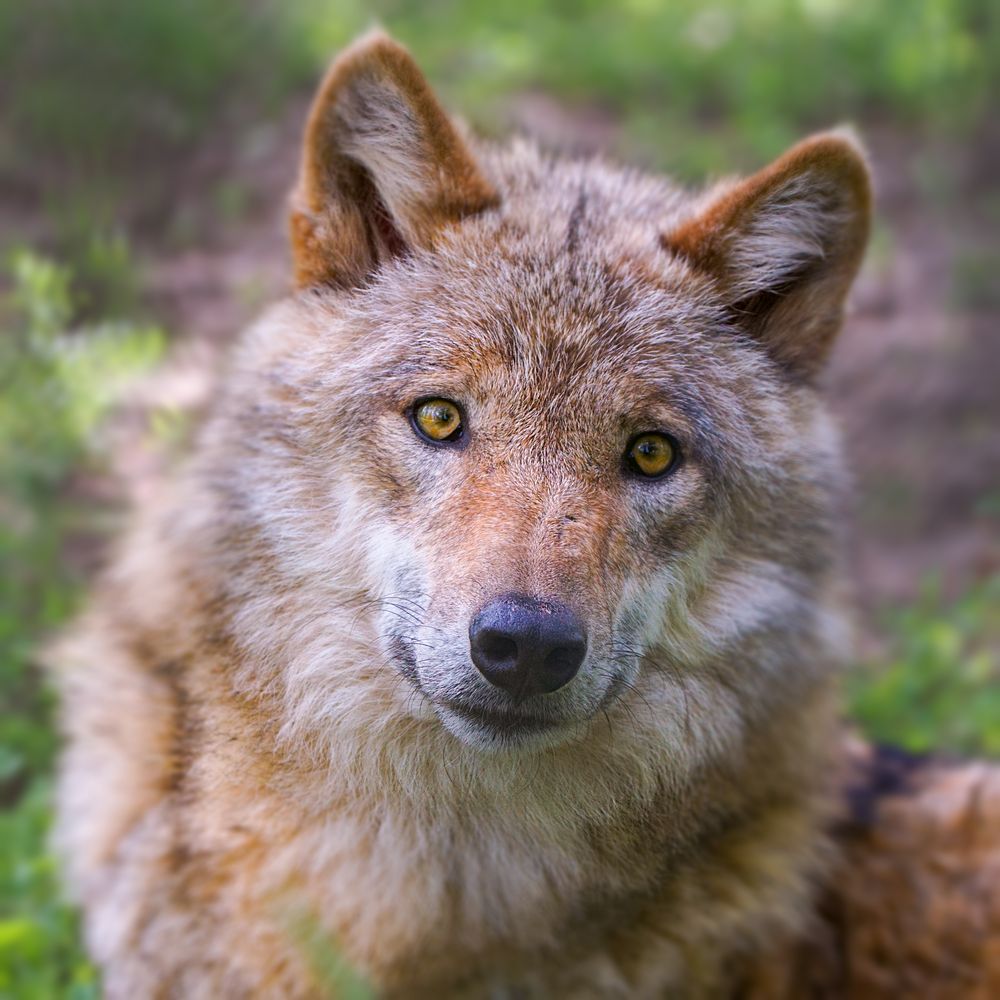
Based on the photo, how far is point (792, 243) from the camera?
3396 millimetres

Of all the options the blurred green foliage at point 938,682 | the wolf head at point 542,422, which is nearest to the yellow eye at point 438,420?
the wolf head at point 542,422

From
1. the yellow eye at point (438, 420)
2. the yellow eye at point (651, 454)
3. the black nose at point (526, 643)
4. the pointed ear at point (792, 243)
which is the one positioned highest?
the pointed ear at point (792, 243)

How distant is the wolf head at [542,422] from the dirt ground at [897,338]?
8.85ft

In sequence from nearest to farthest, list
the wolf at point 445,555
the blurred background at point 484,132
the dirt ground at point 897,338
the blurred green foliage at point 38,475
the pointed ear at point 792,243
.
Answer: the wolf at point 445,555, the pointed ear at point 792,243, the blurred green foliage at point 38,475, the blurred background at point 484,132, the dirt ground at point 897,338

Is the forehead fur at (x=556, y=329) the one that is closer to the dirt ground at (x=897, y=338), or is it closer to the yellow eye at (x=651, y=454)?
the yellow eye at (x=651, y=454)

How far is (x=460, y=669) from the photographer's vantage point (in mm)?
2756

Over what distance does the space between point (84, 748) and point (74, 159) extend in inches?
142

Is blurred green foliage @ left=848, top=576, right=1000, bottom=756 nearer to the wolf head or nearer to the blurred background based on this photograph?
the blurred background

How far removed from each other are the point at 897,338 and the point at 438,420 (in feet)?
17.7

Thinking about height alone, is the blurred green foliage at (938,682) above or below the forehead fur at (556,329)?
below

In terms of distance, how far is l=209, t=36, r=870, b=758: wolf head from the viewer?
294cm

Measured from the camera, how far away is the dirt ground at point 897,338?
6.61 meters

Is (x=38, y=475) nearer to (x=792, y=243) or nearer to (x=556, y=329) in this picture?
(x=556, y=329)

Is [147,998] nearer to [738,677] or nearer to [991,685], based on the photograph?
[738,677]
